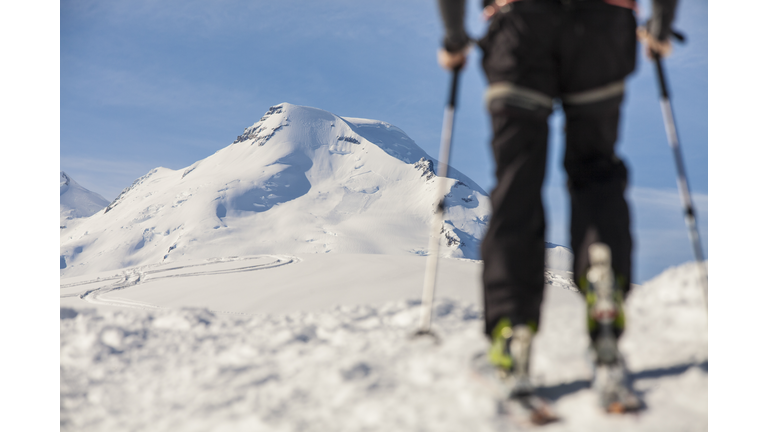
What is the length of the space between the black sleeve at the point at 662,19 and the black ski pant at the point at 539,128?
0.22 metres

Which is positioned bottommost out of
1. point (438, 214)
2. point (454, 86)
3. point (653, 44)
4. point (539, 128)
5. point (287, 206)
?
point (438, 214)

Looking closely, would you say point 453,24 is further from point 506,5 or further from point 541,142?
point 541,142

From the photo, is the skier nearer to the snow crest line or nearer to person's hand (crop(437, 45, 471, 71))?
person's hand (crop(437, 45, 471, 71))

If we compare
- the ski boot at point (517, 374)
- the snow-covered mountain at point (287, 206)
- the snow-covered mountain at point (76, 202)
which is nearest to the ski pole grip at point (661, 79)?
the ski boot at point (517, 374)

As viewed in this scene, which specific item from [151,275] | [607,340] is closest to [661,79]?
[607,340]

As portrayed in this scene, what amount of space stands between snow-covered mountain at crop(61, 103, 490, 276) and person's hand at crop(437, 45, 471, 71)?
64.1 metres

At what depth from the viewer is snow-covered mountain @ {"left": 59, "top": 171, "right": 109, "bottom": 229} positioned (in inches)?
4985

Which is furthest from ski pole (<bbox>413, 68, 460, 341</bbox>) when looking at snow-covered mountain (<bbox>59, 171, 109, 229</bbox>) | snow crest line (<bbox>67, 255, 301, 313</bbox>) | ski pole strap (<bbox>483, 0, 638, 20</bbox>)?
snow-covered mountain (<bbox>59, 171, 109, 229</bbox>)

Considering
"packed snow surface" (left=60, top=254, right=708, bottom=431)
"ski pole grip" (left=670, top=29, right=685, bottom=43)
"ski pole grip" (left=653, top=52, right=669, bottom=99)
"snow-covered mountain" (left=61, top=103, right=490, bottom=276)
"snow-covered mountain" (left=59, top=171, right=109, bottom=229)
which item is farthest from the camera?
"snow-covered mountain" (left=59, top=171, right=109, bottom=229)

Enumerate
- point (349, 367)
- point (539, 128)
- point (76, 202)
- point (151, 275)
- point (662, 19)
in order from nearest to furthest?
point (539, 128), point (662, 19), point (349, 367), point (151, 275), point (76, 202)

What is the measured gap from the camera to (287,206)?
95.2 metres

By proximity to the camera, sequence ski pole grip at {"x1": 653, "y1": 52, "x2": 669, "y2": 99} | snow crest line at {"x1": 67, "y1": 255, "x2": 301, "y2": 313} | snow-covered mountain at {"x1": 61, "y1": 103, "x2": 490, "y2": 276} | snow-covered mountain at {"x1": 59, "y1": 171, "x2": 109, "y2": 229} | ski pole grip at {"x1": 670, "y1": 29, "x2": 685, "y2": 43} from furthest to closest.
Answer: snow-covered mountain at {"x1": 59, "y1": 171, "x2": 109, "y2": 229} → snow-covered mountain at {"x1": 61, "y1": 103, "x2": 490, "y2": 276} → snow crest line at {"x1": 67, "y1": 255, "x2": 301, "y2": 313} → ski pole grip at {"x1": 653, "y1": 52, "x2": 669, "y2": 99} → ski pole grip at {"x1": 670, "y1": 29, "x2": 685, "y2": 43}

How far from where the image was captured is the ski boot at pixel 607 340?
1261 mm

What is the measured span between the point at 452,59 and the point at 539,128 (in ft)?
1.46
